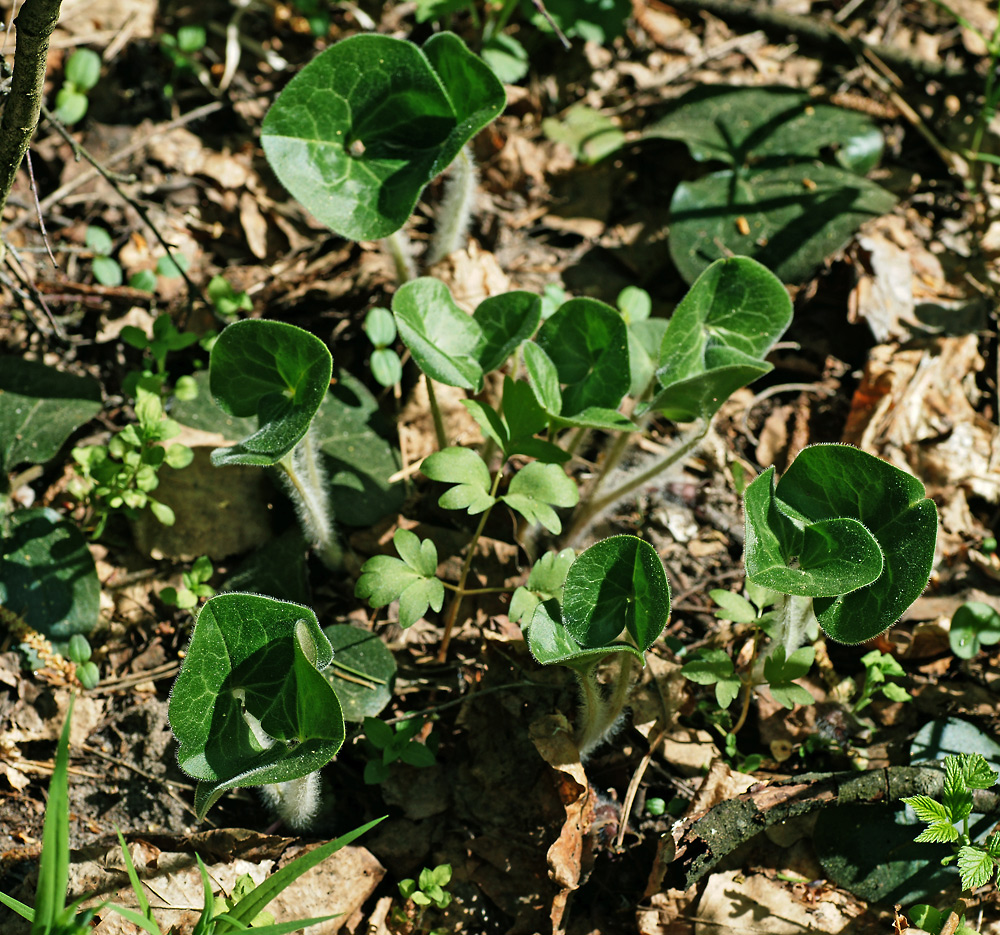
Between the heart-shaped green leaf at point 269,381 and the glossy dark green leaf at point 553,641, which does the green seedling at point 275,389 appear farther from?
the glossy dark green leaf at point 553,641

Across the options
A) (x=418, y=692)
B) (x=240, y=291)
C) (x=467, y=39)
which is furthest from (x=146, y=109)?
(x=418, y=692)

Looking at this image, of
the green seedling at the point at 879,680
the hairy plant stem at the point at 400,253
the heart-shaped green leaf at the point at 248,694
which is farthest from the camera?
the hairy plant stem at the point at 400,253

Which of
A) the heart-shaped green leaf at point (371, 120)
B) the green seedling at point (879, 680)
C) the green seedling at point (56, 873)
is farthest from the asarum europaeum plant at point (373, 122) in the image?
the green seedling at point (879, 680)

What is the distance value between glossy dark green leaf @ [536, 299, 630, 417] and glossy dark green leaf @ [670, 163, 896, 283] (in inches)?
38.6

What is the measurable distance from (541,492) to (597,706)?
0.56 meters

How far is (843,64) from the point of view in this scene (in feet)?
12.0

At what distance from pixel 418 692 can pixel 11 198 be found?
2504 millimetres

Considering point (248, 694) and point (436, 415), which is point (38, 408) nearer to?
point (436, 415)

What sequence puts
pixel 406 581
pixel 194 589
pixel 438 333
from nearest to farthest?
pixel 406 581
pixel 438 333
pixel 194 589

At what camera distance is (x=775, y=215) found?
3.10 m

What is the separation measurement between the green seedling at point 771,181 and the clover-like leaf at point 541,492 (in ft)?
4.40

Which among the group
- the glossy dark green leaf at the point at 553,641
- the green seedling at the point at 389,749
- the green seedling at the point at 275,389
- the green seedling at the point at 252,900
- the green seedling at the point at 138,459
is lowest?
the green seedling at the point at 389,749

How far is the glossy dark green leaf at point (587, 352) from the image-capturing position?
215 cm

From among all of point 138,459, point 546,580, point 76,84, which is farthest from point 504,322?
point 76,84
